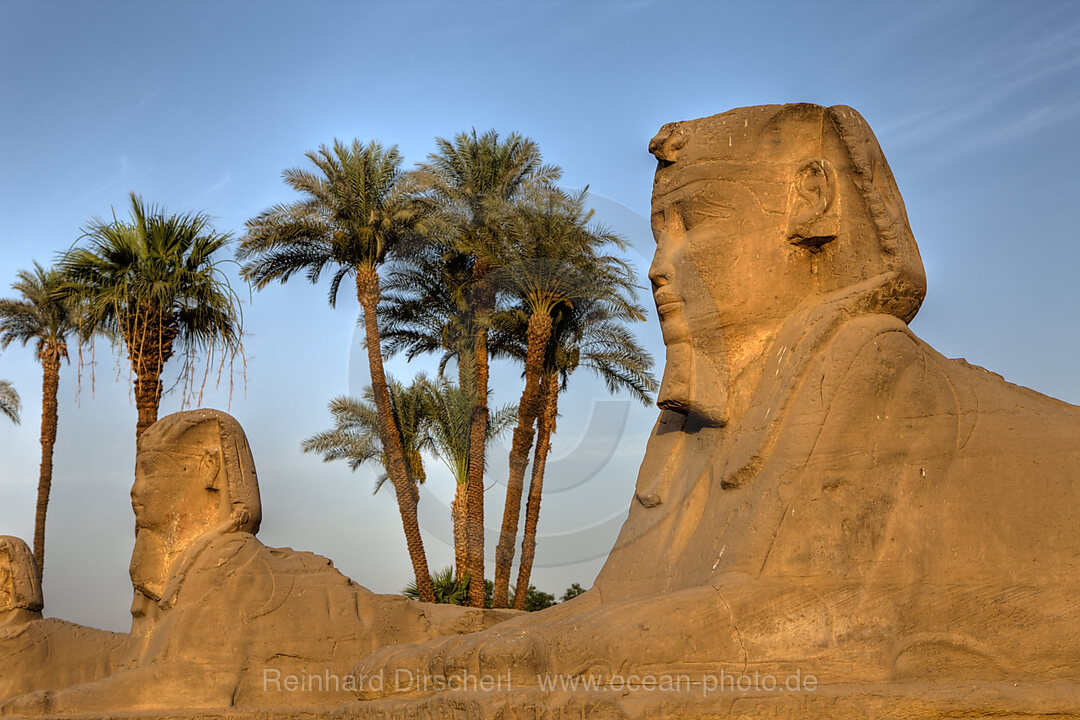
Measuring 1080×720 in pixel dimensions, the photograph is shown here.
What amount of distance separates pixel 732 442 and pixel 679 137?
136 centimetres

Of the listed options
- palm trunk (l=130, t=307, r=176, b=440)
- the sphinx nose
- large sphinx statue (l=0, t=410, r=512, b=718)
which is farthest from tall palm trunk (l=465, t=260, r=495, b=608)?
→ the sphinx nose

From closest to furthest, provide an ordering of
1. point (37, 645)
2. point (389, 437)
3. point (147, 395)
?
point (37, 645), point (147, 395), point (389, 437)

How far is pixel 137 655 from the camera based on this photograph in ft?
24.1

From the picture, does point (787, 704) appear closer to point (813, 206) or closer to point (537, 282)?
point (813, 206)

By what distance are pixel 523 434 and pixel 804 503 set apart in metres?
14.1

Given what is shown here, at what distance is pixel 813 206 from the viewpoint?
193 inches

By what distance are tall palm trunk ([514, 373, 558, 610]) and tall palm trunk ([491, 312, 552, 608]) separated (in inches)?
8.7

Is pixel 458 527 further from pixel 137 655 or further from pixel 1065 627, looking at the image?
pixel 1065 627

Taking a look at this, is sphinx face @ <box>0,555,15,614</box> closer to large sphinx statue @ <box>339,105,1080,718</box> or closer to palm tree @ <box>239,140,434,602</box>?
large sphinx statue @ <box>339,105,1080,718</box>

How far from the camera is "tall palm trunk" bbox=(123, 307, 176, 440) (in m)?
16.9

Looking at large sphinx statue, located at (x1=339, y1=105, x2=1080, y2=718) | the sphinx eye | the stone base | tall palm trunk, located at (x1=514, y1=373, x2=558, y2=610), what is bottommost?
the stone base

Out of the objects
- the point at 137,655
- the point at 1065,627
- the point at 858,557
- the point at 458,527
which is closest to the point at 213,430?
the point at 137,655

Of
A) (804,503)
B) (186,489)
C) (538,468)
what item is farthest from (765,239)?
(538,468)

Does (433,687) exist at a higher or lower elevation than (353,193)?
lower
